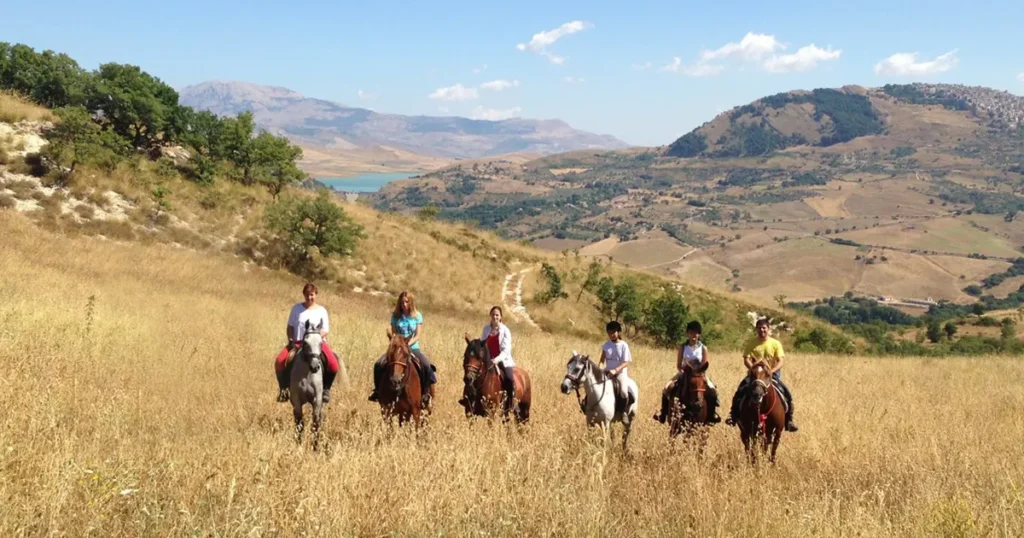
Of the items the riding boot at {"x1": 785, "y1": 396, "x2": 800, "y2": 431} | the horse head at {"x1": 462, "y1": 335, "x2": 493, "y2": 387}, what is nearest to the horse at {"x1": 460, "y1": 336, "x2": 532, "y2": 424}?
the horse head at {"x1": 462, "y1": 335, "x2": 493, "y2": 387}

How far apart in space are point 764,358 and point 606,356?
2375 millimetres

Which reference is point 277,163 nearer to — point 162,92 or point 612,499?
point 162,92

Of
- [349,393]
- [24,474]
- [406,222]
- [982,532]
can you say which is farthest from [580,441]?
[406,222]

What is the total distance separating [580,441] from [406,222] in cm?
3456

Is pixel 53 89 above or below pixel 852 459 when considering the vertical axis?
above

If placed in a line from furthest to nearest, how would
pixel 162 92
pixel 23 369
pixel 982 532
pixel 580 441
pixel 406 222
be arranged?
pixel 406 222, pixel 162 92, pixel 23 369, pixel 580 441, pixel 982 532

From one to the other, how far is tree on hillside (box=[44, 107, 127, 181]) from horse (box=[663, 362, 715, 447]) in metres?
27.7

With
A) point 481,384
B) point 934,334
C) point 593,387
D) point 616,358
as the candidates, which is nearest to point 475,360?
point 481,384

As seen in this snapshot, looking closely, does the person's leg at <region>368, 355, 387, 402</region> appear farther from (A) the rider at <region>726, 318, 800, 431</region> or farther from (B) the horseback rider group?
(A) the rider at <region>726, 318, 800, 431</region>

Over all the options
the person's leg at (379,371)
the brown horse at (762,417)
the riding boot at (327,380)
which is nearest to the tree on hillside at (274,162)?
the riding boot at (327,380)

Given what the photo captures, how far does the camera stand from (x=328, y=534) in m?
5.00

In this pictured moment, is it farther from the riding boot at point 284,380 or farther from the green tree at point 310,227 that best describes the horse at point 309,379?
the green tree at point 310,227

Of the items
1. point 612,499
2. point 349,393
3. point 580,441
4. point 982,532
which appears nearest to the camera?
point 982,532

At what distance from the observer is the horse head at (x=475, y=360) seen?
953 cm
